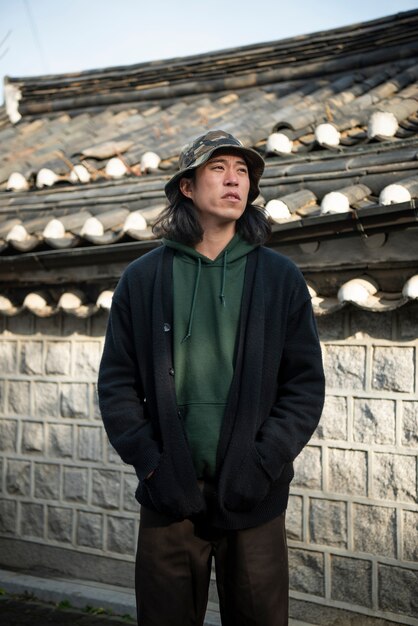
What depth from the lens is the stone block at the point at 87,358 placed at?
6254 mm

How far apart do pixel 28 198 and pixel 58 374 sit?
63.3 inches

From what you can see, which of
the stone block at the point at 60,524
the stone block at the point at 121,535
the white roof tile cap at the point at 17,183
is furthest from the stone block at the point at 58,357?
the white roof tile cap at the point at 17,183

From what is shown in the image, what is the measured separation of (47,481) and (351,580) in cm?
269

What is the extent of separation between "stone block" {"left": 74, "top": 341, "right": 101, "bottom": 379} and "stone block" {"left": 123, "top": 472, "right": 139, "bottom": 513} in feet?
2.69

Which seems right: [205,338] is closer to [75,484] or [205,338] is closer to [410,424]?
[410,424]

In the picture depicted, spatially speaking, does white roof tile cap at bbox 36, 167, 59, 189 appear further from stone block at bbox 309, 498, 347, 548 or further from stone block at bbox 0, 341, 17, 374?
stone block at bbox 309, 498, 347, 548

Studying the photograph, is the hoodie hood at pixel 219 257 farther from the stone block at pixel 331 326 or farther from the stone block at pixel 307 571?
the stone block at pixel 307 571

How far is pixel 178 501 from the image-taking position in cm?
288

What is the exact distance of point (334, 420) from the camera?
5.16 meters

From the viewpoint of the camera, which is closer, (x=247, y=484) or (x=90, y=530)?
(x=247, y=484)

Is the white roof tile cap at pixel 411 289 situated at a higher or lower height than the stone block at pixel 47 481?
higher

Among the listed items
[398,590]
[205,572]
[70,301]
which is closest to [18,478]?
[70,301]

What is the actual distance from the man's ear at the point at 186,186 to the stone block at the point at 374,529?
104 inches

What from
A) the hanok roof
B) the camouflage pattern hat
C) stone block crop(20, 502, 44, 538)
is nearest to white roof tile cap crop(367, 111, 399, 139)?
the hanok roof
